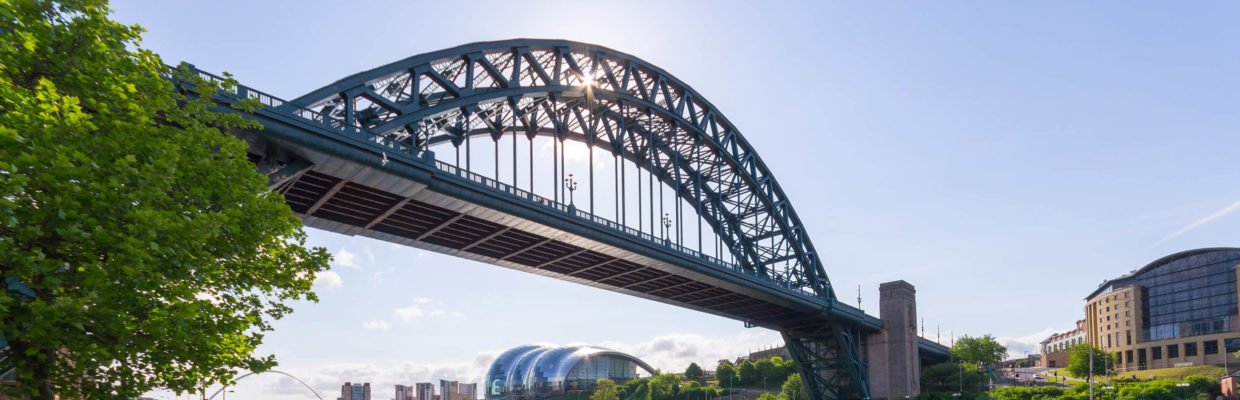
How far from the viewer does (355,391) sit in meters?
149

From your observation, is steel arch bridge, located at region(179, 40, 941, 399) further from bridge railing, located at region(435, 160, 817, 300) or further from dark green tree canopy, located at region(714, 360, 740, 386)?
dark green tree canopy, located at region(714, 360, 740, 386)

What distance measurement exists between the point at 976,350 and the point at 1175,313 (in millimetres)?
35266

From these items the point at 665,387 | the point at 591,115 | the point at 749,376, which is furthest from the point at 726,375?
the point at 591,115

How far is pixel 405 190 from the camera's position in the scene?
136 ft

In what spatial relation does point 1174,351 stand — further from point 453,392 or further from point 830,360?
point 453,392

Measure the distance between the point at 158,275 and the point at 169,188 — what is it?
1.96 metres

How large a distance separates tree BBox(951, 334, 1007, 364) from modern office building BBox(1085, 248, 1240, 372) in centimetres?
1992

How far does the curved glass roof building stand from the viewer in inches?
7082

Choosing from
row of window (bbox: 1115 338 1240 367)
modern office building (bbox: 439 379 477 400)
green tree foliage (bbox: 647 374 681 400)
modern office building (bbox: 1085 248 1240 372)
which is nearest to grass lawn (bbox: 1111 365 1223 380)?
row of window (bbox: 1115 338 1240 367)

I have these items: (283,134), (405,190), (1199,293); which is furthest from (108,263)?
(1199,293)

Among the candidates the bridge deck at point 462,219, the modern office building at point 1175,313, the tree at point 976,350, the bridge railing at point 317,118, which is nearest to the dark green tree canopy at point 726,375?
the tree at point 976,350

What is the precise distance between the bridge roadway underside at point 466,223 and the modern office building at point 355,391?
83.4 metres

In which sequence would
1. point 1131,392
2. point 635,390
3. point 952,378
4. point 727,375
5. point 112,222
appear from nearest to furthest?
point 112,222
point 1131,392
point 952,378
point 727,375
point 635,390

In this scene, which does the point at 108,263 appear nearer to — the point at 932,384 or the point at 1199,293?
the point at 932,384
